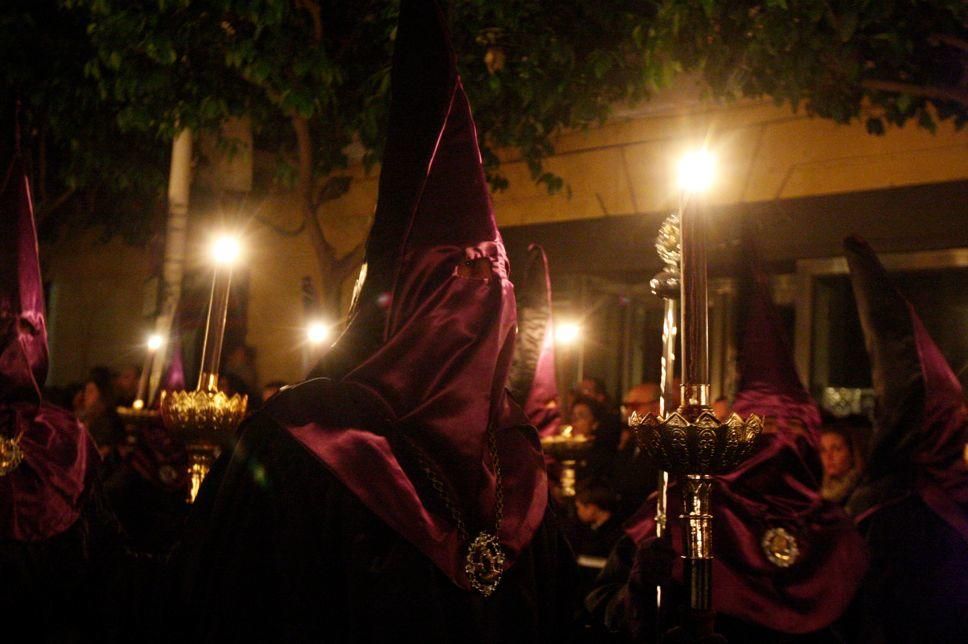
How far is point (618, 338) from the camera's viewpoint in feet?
41.3

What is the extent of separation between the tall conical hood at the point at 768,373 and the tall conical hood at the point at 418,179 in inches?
75.0

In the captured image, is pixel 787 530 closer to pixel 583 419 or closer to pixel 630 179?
pixel 583 419

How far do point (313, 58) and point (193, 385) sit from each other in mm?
2761

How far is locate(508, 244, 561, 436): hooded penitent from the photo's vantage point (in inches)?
223

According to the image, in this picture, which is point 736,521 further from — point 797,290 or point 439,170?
point 797,290

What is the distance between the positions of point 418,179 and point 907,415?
3224 mm

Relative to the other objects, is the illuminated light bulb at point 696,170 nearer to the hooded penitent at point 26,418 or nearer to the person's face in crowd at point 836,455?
the hooded penitent at point 26,418

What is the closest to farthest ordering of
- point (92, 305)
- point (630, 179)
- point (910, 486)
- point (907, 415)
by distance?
point (910, 486) < point (907, 415) < point (630, 179) < point (92, 305)

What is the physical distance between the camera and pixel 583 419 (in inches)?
313

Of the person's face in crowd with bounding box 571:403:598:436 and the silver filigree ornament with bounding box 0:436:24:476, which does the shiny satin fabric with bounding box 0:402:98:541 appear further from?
the person's face in crowd with bounding box 571:403:598:436

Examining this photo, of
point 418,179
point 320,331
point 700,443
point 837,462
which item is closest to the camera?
point 700,443

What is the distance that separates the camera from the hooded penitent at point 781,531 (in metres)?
3.80

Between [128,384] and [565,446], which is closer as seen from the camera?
[565,446]

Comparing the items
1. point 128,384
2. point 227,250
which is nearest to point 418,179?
point 227,250
